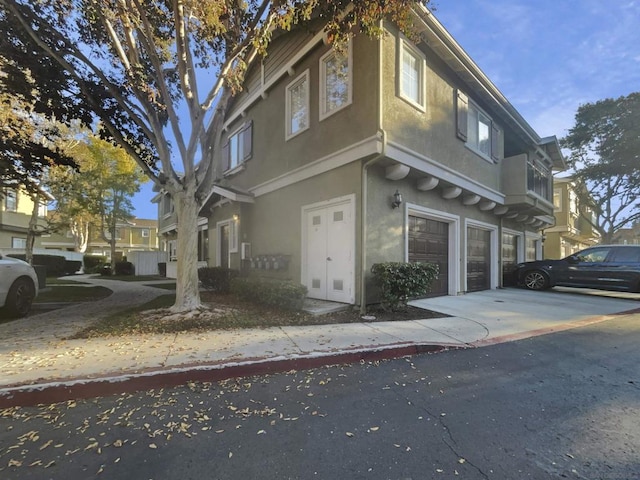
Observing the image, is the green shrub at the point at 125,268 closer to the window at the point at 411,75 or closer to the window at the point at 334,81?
the window at the point at 334,81

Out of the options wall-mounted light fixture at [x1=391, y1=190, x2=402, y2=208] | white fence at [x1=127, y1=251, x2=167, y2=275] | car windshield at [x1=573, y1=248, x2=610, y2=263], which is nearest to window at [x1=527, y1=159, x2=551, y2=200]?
car windshield at [x1=573, y1=248, x2=610, y2=263]

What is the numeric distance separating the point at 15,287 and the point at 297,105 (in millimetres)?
8011

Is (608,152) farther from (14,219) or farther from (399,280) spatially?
(14,219)

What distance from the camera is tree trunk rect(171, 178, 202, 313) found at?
22.2 feet

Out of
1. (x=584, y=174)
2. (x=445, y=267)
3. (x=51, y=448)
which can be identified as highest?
(x=584, y=174)

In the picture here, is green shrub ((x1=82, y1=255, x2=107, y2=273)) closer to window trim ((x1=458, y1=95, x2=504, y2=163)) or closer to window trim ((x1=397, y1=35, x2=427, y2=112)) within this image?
window trim ((x1=397, y1=35, x2=427, y2=112))

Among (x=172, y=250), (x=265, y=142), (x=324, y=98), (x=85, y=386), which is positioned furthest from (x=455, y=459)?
(x=172, y=250)

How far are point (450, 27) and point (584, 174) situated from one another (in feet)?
61.2

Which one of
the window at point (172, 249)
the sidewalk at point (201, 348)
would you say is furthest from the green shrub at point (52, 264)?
the sidewalk at point (201, 348)

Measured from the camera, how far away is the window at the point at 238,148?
40.2 ft

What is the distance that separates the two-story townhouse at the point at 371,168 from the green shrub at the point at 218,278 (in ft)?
2.42

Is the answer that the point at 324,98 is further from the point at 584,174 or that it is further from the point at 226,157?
the point at 584,174

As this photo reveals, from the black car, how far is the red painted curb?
32.9 ft

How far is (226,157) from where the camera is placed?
14.6 m
